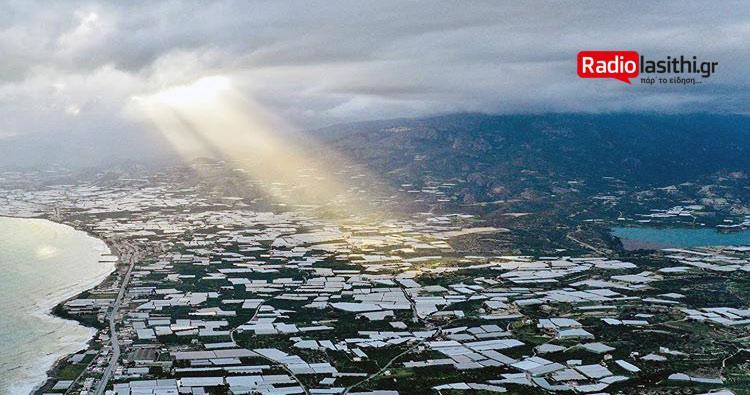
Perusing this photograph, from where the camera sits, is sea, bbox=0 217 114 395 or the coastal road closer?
the coastal road

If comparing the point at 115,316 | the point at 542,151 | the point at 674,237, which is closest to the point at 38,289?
the point at 115,316

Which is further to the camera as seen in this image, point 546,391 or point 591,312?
point 591,312

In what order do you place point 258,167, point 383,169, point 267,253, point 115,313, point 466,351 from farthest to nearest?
point 258,167
point 383,169
point 267,253
point 115,313
point 466,351

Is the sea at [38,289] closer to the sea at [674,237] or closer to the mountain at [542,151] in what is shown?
the sea at [674,237]

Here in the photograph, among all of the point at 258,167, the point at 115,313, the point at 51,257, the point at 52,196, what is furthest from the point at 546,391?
the point at 258,167

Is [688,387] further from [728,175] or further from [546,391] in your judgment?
[728,175]

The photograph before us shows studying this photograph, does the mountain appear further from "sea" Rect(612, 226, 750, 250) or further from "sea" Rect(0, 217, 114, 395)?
"sea" Rect(0, 217, 114, 395)

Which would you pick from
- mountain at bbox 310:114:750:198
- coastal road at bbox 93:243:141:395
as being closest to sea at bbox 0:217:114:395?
coastal road at bbox 93:243:141:395
